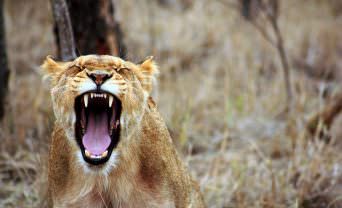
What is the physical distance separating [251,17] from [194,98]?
122cm

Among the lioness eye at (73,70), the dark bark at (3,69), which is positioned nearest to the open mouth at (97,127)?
Answer: the lioness eye at (73,70)

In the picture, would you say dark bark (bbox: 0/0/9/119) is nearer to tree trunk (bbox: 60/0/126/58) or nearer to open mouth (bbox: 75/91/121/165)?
tree trunk (bbox: 60/0/126/58)

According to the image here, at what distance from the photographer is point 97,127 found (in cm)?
311

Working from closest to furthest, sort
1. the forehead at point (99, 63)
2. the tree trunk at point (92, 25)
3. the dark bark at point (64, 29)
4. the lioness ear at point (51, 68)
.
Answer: the forehead at point (99, 63) < the lioness ear at point (51, 68) < the dark bark at point (64, 29) < the tree trunk at point (92, 25)

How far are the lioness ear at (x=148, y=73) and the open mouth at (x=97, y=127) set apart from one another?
26 cm

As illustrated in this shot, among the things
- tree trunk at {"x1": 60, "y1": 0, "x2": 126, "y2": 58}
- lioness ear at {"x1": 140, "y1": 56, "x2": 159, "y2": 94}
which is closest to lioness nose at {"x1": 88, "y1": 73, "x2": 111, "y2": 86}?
lioness ear at {"x1": 140, "y1": 56, "x2": 159, "y2": 94}

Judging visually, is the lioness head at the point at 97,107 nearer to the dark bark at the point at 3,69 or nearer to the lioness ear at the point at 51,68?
the lioness ear at the point at 51,68

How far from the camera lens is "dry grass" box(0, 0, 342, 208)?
4.90 meters

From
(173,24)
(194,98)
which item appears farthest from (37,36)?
(194,98)

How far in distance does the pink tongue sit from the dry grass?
5.04 feet

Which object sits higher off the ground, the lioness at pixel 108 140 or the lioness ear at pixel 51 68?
the lioness ear at pixel 51 68

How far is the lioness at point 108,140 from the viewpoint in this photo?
9.75 ft

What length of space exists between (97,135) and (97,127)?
0.05 metres

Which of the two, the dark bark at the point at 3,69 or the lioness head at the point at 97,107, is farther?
the dark bark at the point at 3,69
